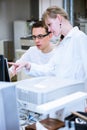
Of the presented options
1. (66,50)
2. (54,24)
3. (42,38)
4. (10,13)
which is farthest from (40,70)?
(10,13)

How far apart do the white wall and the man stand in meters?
4.05

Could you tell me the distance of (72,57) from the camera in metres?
1.86

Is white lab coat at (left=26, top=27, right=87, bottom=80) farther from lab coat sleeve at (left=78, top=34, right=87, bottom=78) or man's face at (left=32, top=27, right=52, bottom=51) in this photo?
man's face at (left=32, top=27, right=52, bottom=51)

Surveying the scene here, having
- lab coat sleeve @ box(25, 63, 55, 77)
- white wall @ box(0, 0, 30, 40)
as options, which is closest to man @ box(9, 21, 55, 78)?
lab coat sleeve @ box(25, 63, 55, 77)

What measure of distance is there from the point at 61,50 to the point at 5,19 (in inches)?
193

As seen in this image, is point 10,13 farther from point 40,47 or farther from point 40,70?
point 40,70

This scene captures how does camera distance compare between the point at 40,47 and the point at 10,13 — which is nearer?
the point at 40,47

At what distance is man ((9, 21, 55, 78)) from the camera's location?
8.14ft

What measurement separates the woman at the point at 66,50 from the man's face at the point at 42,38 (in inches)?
20.7

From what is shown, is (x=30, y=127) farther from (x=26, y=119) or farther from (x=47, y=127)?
(x=26, y=119)

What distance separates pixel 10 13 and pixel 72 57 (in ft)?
16.9

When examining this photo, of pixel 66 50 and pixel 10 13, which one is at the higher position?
pixel 10 13

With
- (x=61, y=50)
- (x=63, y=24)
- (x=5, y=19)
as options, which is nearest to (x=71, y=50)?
(x=61, y=50)


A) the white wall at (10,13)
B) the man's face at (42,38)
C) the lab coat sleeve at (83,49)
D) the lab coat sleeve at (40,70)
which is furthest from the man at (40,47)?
the white wall at (10,13)
